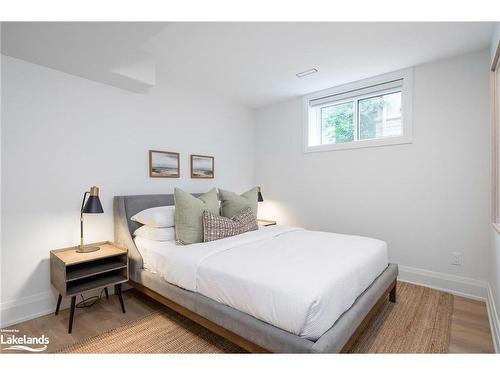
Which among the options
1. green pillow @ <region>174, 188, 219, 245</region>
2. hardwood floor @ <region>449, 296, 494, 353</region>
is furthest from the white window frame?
green pillow @ <region>174, 188, 219, 245</region>

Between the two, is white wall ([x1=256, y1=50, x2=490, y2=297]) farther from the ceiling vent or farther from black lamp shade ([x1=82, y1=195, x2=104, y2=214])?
black lamp shade ([x1=82, y1=195, x2=104, y2=214])

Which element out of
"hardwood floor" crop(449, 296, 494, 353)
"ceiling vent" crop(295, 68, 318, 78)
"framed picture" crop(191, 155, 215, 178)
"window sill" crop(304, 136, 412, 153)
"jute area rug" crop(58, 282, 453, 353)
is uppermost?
"ceiling vent" crop(295, 68, 318, 78)

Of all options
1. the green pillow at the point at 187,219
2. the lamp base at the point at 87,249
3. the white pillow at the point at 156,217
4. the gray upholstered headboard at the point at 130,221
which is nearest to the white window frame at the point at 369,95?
the green pillow at the point at 187,219

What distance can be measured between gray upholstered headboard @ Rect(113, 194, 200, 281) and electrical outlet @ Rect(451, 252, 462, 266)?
125 inches

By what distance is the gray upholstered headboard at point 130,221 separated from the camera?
2377mm

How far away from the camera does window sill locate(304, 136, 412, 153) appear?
9.50ft

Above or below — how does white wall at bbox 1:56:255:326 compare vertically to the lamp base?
above

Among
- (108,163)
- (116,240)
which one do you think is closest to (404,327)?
(116,240)

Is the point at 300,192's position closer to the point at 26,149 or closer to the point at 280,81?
the point at 280,81

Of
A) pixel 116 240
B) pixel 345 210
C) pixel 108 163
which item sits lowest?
pixel 116 240

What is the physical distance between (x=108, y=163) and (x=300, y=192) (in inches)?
102

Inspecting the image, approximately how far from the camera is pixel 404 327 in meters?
1.95

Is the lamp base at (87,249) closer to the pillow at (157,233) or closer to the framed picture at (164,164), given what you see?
the pillow at (157,233)

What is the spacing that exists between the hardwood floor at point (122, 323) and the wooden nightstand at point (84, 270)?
97 mm
